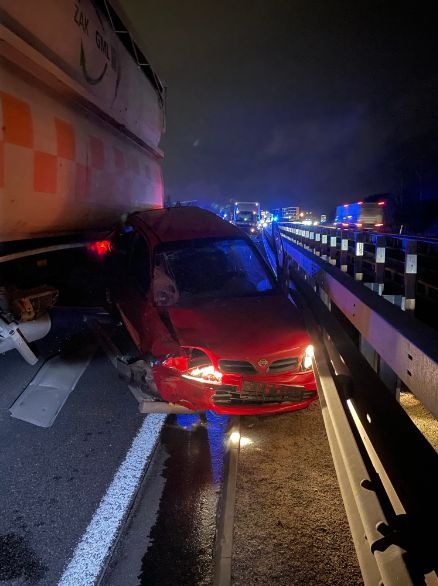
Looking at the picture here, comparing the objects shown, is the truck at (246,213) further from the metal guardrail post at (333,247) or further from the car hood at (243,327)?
the car hood at (243,327)

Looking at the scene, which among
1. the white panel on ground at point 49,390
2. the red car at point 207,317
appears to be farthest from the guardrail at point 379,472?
the white panel on ground at point 49,390

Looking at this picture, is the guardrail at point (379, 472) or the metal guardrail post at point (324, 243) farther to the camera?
the metal guardrail post at point (324, 243)

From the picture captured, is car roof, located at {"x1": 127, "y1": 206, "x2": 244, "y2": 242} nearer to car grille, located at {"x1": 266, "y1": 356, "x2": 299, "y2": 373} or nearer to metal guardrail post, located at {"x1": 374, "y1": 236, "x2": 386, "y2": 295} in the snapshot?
car grille, located at {"x1": 266, "y1": 356, "x2": 299, "y2": 373}

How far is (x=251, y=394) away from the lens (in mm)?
4094

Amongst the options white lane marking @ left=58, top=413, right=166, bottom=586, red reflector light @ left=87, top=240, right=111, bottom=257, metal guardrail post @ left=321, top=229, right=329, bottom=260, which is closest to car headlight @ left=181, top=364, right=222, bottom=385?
white lane marking @ left=58, top=413, right=166, bottom=586

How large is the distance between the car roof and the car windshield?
121 mm

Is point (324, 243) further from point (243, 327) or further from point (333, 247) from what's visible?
point (243, 327)

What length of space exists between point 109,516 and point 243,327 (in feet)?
6.83

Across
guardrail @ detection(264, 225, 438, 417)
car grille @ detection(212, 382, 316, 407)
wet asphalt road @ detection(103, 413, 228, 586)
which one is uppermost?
guardrail @ detection(264, 225, 438, 417)

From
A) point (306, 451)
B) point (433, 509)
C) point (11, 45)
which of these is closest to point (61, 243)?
point (11, 45)

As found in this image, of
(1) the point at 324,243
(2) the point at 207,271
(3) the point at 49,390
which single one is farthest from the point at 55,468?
(1) the point at 324,243

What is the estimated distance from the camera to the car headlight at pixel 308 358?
4281 mm

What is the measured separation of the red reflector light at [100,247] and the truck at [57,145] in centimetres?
2

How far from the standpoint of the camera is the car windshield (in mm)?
5258
